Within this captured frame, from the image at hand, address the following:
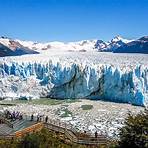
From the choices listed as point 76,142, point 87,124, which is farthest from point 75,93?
point 76,142

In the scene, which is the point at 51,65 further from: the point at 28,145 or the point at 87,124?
the point at 28,145

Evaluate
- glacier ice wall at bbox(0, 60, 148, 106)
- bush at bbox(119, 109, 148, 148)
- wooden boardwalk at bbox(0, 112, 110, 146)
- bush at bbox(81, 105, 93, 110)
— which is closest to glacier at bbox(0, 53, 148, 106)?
glacier ice wall at bbox(0, 60, 148, 106)

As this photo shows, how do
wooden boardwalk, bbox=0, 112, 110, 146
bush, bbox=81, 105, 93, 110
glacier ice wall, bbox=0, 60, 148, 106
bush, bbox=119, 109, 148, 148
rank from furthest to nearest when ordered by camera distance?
glacier ice wall, bbox=0, 60, 148, 106
bush, bbox=81, 105, 93, 110
wooden boardwalk, bbox=0, 112, 110, 146
bush, bbox=119, 109, 148, 148

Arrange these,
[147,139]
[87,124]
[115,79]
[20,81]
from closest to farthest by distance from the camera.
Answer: [147,139], [87,124], [115,79], [20,81]

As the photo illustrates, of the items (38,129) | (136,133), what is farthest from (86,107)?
(136,133)

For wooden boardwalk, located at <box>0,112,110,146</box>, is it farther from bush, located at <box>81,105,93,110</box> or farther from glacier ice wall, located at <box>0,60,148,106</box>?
glacier ice wall, located at <box>0,60,148,106</box>

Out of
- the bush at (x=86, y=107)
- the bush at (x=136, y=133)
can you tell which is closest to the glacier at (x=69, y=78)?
the bush at (x=86, y=107)

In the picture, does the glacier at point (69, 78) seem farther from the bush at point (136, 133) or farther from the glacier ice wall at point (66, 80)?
the bush at point (136, 133)
